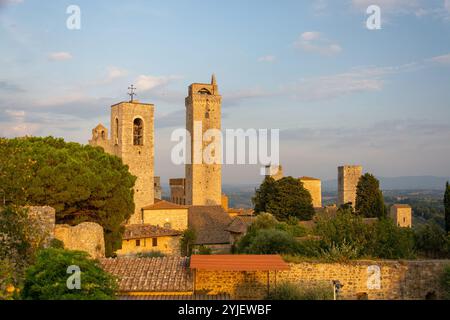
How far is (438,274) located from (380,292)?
1.89 metres

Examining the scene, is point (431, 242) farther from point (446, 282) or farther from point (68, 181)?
point (68, 181)

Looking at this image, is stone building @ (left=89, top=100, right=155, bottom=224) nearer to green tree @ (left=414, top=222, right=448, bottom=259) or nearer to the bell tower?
the bell tower

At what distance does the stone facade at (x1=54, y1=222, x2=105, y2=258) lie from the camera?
14961 mm

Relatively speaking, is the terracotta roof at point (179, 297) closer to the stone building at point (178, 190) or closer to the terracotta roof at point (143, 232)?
the terracotta roof at point (143, 232)

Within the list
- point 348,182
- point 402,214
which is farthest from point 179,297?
point 348,182

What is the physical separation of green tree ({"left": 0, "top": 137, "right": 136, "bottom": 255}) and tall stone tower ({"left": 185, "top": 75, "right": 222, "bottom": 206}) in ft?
123

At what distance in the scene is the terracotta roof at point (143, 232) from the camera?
2941 centimetres

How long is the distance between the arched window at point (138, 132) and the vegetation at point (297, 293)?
1194 inches

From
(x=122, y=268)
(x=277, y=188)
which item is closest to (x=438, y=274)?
(x=122, y=268)

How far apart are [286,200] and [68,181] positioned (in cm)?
2658

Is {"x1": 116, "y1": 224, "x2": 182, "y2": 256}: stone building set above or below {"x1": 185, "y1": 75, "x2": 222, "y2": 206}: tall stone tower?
below

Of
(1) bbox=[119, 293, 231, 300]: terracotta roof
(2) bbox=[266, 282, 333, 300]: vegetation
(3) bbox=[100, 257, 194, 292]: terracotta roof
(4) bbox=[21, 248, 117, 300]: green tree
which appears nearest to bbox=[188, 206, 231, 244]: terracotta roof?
(3) bbox=[100, 257, 194, 292]: terracotta roof

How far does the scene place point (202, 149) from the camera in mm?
63656
